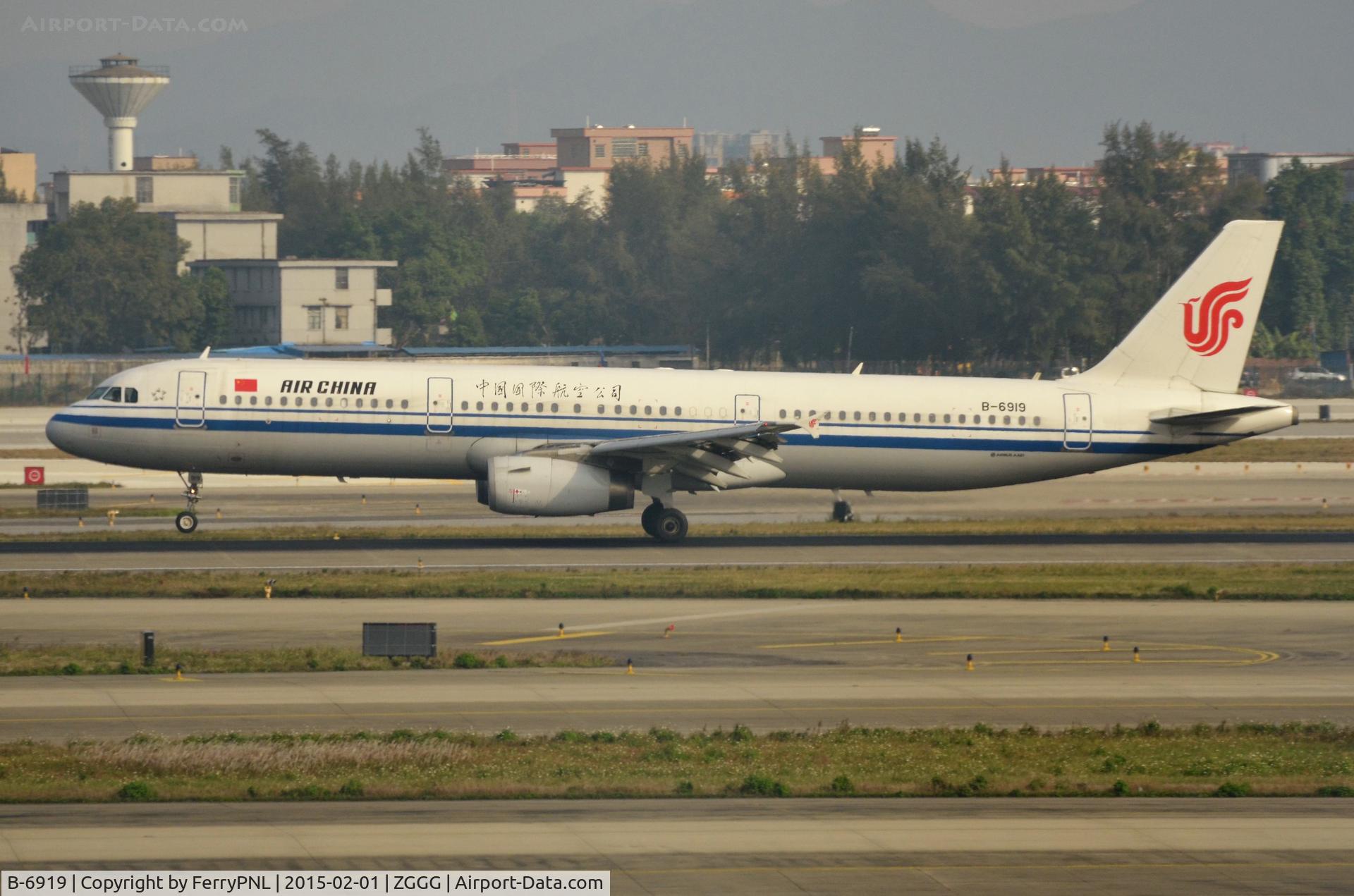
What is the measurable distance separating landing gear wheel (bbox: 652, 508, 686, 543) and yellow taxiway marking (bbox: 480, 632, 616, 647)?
13.3 m

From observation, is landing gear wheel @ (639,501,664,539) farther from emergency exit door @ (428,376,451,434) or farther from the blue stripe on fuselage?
emergency exit door @ (428,376,451,434)

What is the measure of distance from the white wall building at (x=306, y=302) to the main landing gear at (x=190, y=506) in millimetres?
82679

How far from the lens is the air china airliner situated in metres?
44.1

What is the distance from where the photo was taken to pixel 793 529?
49.0 meters

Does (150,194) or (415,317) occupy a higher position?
(150,194)

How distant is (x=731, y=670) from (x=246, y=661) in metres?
8.45

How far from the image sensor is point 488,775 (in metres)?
21.3

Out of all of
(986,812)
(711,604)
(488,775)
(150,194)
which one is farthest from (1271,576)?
(150,194)

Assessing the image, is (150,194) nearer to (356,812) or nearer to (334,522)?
(334,522)

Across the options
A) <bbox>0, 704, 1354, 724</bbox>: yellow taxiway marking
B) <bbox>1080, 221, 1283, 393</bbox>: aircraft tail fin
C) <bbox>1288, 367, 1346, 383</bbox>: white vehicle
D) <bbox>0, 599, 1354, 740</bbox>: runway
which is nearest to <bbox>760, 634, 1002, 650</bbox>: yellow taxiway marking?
<bbox>0, 599, 1354, 740</bbox>: runway

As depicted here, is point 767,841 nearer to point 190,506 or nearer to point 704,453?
point 704,453

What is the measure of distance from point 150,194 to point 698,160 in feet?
212

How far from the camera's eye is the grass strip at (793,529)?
153 feet

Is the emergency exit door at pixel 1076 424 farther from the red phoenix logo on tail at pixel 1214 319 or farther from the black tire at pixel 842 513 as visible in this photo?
the black tire at pixel 842 513
